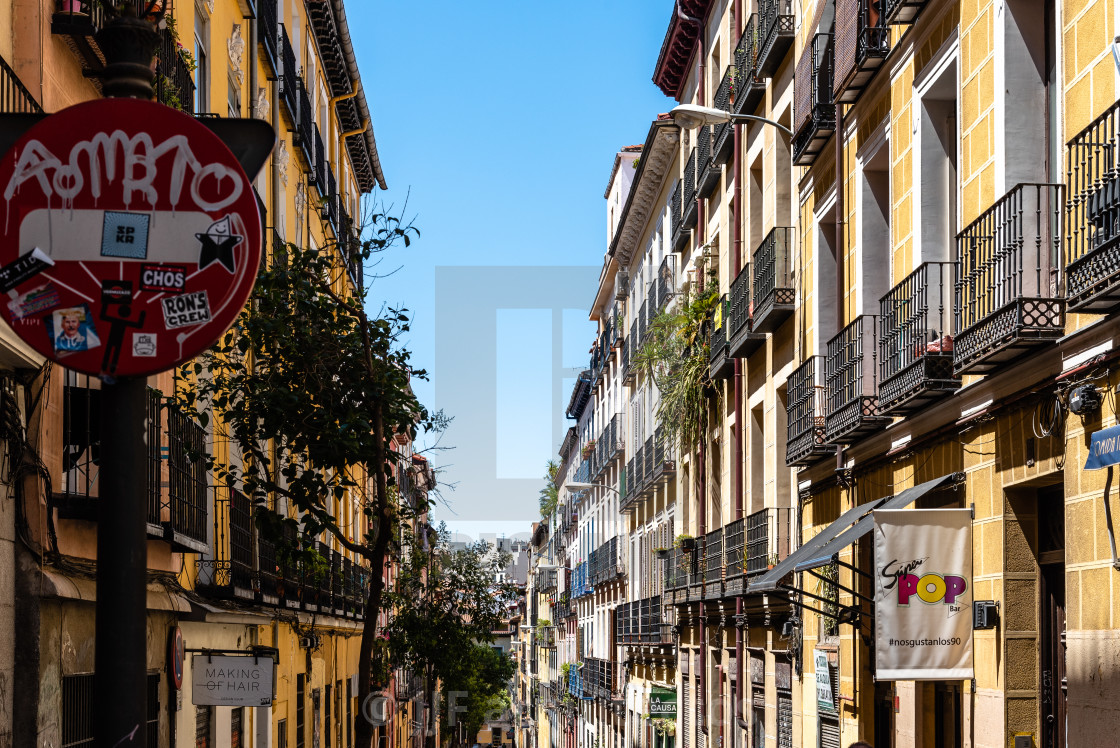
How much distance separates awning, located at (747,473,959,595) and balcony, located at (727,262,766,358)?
5.98 m

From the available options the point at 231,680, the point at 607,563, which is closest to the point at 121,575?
the point at 231,680

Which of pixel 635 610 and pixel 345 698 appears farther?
pixel 635 610

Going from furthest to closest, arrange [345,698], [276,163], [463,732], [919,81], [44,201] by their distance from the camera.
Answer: [463,732]
[345,698]
[276,163]
[919,81]
[44,201]

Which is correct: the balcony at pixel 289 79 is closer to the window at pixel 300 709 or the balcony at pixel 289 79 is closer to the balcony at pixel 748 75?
the balcony at pixel 748 75

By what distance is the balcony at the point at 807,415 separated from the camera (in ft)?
51.6

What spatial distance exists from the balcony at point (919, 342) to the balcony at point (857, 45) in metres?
2.61

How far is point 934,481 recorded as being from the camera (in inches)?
448

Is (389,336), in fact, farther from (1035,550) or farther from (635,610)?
(635,610)

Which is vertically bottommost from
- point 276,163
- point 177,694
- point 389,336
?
point 177,694

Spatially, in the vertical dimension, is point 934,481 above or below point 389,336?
below

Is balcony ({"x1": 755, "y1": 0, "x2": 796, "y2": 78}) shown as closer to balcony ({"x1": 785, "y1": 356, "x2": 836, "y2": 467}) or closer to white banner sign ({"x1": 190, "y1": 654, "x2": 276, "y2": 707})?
balcony ({"x1": 785, "y1": 356, "x2": 836, "y2": 467})

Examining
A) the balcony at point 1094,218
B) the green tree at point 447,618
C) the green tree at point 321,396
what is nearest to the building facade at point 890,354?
the balcony at point 1094,218

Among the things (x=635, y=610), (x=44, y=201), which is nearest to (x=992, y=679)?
(x=44, y=201)

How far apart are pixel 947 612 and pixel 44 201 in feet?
28.9
